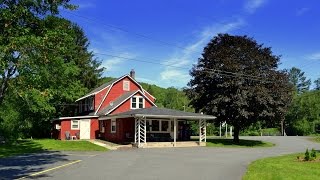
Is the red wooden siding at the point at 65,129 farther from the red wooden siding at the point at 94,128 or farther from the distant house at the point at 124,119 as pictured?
the red wooden siding at the point at 94,128

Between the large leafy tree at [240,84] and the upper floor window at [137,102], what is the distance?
533 cm

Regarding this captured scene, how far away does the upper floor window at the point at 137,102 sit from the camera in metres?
46.1

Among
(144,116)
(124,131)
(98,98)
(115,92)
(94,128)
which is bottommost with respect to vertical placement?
(124,131)

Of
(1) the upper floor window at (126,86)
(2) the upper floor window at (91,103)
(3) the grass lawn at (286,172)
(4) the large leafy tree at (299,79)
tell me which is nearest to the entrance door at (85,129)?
(2) the upper floor window at (91,103)

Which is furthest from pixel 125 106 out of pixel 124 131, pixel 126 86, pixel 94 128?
pixel 126 86

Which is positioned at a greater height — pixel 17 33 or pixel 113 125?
pixel 17 33

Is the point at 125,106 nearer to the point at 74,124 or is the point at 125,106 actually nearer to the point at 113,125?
the point at 113,125

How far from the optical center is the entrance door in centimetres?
4647

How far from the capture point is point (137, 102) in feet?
151

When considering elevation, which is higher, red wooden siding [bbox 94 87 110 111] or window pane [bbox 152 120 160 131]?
red wooden siding [bbox 94 87 110 111]

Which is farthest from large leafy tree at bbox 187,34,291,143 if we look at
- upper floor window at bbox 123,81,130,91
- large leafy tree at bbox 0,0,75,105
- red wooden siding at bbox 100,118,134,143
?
large leafy tree at bbox 0,0,75,105

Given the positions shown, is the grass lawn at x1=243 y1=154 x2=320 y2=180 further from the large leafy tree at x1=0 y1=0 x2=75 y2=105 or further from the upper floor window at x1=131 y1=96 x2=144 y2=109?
the upper floor window at x1=131 y1=96 x2=144 y2=109

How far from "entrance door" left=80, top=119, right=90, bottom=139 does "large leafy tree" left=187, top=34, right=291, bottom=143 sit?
11820 millimetres

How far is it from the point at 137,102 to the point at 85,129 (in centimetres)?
657
